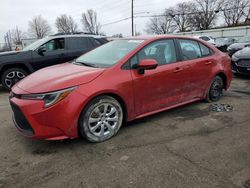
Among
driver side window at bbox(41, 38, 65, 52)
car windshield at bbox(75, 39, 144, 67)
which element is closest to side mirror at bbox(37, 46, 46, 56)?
driver side window at bbox(41, 38, 65, 52)

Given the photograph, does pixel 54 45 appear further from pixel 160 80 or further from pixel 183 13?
pixel 183 13

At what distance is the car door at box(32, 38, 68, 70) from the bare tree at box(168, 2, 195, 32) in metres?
57.0

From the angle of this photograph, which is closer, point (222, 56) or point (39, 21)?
point (222, 56)

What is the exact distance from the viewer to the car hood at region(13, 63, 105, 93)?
2982mm

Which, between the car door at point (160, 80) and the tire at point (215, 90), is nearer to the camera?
the car door at point (160, 80)

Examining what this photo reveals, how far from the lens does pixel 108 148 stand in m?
3.16

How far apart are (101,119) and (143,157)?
82cm

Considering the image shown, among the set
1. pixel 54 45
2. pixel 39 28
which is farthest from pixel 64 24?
pixel 54 45

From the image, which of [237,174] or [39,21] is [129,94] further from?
[39,21]

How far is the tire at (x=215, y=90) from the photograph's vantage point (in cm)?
500

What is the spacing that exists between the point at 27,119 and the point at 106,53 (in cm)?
176

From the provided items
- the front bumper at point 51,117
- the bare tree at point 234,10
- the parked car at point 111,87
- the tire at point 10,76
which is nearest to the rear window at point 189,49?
the parked car at point 111,87

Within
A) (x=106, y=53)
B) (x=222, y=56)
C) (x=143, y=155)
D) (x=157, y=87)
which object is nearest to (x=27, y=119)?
(x=143, y=155)

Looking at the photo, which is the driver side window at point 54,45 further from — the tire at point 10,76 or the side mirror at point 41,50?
the tire at point 10,76
